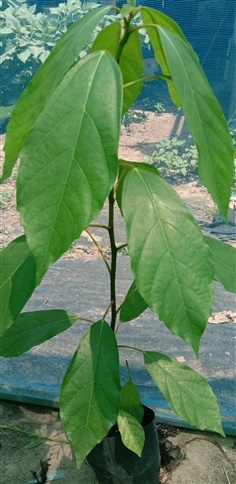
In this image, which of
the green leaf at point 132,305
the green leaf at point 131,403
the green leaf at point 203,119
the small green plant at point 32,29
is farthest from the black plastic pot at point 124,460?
the small green plant at point 32,29

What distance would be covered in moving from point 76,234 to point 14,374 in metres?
1.22

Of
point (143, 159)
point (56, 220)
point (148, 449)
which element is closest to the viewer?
point (56, 220)

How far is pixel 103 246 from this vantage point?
189cm

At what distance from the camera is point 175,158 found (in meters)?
1.76

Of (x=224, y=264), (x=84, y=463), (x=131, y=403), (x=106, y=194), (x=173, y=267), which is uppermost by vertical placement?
(x=106, y=194)

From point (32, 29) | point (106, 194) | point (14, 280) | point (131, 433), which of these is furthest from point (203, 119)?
point (32, 29)

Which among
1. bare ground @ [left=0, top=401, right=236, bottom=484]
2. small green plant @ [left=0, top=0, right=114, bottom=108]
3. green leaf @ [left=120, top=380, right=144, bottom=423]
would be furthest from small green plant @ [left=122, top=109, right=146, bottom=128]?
bare ground @ [left=0, top=401, right=236, bottom=484]

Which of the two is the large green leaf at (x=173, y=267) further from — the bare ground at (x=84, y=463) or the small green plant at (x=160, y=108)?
the bare ground at (x=84, y=463)

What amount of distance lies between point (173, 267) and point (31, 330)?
19.9 inches

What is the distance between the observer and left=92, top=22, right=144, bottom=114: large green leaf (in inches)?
45.1

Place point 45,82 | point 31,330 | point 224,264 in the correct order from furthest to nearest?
1. point 31,330
2. point 224,264
3. point 45,82

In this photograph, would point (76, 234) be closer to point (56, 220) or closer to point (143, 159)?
point (56, 220)

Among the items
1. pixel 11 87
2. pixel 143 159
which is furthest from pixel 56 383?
pixel 11 87

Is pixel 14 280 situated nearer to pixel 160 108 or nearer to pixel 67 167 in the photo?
pixel 67 167
